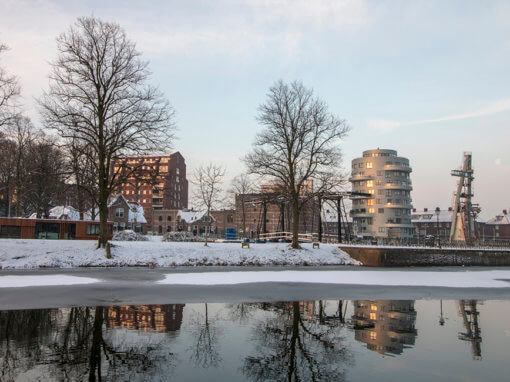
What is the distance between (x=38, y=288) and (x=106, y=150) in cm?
1572

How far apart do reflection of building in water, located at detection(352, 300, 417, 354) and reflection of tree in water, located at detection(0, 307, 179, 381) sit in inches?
187

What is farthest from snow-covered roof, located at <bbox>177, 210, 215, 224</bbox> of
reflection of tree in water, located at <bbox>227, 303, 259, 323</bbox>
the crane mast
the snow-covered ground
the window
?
reflection of tree in water, located at <bbox>227, 303, 259, 323</bbox>

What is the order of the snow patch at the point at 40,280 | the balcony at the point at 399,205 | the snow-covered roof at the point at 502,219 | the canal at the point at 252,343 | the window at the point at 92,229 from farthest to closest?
the snow-covered roof at the point at 502,219 → the balcony at the point at 399,205 → the window at the point at 92,229 → the snow patch at the point at 40,280 → the canal at the point at 252,343

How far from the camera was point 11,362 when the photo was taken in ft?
24.5

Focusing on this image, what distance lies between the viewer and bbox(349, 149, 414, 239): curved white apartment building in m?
110

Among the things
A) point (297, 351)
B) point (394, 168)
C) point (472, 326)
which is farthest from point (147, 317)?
point (394, 168)

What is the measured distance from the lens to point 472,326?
37.1ft

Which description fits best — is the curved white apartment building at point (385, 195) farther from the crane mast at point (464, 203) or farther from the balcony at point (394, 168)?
the crane mast at point (464, 203)

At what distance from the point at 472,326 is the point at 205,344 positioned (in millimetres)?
7453

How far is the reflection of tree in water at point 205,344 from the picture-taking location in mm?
7864

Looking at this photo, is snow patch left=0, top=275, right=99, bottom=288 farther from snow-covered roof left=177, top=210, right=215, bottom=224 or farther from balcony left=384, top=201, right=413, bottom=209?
balcony left=384, top=201, right=413, bottom=209

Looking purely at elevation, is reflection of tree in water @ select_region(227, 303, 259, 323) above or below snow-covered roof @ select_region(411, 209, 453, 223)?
below

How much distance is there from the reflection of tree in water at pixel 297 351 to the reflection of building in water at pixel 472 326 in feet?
9.60

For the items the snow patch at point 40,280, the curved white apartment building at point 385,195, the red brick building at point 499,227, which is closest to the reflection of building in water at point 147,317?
the snow patch at point 40,280
